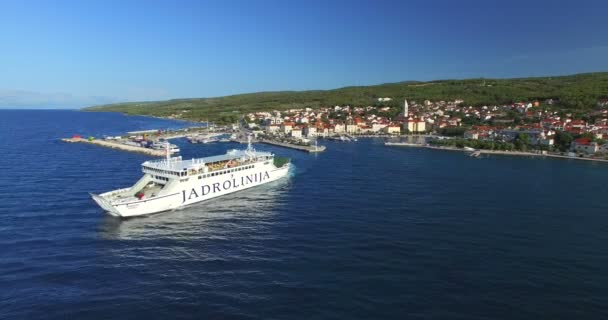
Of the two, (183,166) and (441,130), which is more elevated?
(183,166)

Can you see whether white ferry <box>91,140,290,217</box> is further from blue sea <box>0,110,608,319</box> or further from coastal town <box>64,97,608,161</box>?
coastal town <box>64,97,608,161</box>

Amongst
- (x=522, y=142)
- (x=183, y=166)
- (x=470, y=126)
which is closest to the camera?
(x=183, y=166)

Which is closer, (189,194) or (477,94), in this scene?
(189,194)

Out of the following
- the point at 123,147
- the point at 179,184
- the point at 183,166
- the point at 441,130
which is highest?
the point at 183,166

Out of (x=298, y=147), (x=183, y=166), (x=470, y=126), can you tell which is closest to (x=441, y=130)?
(x=470, y=126)

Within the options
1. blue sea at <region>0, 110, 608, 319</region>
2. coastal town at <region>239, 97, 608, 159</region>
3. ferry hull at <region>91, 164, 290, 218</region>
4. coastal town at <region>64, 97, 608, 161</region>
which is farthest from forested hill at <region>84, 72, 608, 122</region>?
ferry hull at <region>91, 164, 290, 218</region>

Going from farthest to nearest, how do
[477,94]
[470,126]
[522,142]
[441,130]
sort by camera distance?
[477,94] < [441,130] < [470,126] < [522,142]

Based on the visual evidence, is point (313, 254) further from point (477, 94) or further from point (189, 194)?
point (477, 94)

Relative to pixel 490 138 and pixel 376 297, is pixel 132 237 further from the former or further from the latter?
pixel 490 138
